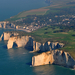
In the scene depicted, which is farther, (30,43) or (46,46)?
(30,43)

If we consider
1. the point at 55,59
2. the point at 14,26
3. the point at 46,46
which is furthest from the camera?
the point at 14,26

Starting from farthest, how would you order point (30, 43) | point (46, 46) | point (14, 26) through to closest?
point (14, 26) < point (30, 43) < point (46, 46)

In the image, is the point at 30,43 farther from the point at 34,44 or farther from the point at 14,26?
the point at 14,26

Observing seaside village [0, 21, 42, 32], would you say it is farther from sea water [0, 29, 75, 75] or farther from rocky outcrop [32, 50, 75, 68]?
rocky outcrop [32, 50, 75, 68]

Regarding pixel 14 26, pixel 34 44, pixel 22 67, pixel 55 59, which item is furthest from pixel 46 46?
pixel 14 26

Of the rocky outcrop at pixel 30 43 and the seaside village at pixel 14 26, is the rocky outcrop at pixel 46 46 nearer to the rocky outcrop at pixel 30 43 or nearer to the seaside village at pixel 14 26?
the rocky outcrop at pixel 30 43

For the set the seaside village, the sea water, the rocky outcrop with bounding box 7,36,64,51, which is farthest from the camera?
the seaside village

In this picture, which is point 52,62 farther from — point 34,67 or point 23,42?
point 23,42

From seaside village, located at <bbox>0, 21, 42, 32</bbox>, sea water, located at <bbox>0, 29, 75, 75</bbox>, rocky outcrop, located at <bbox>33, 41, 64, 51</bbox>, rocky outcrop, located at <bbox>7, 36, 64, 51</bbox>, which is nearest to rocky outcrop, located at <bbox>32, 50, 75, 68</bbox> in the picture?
sea water, located at <bbox>0, 29, 75, 75</bbox>


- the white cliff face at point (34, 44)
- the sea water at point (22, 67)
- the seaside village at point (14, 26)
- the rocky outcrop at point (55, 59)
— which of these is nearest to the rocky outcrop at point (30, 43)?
the white cliff face at point (34, 44)
